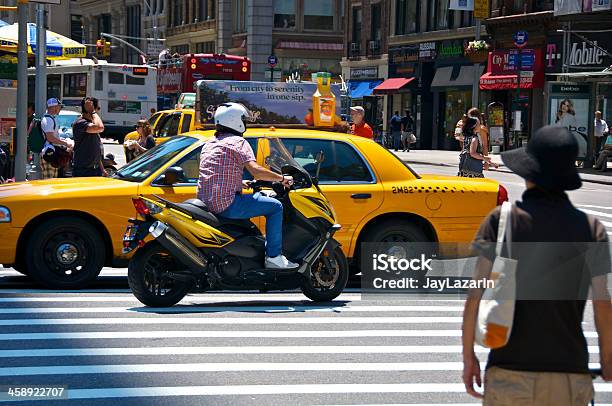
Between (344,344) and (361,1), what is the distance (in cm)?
5667

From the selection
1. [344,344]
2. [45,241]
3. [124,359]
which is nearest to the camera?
[124,359]

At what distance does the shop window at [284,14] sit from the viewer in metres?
73.7

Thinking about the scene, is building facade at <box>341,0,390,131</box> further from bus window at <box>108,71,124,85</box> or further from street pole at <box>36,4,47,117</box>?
street pole at <box>36,4,47,117</box>

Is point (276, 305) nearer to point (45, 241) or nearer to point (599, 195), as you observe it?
point (45, 241)

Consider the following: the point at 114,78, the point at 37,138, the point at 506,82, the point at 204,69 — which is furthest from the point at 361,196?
the point at 114,78

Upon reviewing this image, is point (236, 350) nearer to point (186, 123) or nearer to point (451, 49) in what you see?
point (186, 123)

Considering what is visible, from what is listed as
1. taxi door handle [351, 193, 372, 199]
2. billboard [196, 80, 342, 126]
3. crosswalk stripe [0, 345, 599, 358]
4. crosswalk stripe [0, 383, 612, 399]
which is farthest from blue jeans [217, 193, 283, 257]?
billboard [196, 80, 342, 126]

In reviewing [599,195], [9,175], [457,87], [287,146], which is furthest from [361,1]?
[287,146]

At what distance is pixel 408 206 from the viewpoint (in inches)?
462

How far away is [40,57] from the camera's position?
22266 millimetres

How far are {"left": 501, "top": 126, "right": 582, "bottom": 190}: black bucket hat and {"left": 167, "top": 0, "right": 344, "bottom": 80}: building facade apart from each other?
215ft

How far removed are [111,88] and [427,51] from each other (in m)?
15.1

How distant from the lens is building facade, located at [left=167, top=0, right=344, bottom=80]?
72500mm

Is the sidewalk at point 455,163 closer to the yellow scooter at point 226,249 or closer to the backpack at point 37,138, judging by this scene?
the backpack at point 37,138
